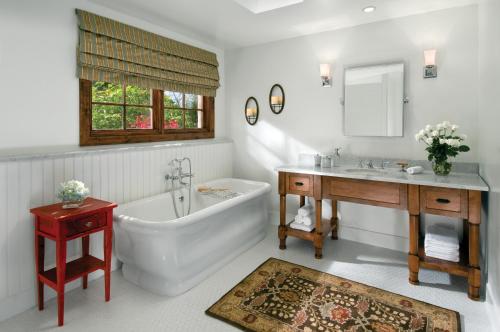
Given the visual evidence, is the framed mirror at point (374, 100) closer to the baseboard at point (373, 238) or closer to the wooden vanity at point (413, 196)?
the wooden vanity at point (413, 196)

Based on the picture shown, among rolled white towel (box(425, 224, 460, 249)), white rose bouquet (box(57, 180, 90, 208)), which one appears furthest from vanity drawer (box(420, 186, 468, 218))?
white rose bouquet (box(57, 180, 90, 208))

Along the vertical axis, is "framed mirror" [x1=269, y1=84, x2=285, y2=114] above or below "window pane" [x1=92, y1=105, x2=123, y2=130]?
above

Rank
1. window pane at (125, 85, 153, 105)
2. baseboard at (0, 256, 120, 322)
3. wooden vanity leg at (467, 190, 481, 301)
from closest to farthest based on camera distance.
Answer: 1. baseboard at (0, 256, 120, 322)
2. wooden vanity leg at (467, 190, 481, 301)
3. window pane at (125, 85, 153, 105)

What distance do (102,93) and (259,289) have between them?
224 centimetres

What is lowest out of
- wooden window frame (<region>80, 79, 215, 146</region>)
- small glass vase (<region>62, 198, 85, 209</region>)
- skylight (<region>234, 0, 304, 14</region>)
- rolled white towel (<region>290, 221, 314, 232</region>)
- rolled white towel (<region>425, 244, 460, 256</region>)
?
rolled white towel (<region>425, 244, 460, 256</region>)

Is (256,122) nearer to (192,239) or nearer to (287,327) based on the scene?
(192,239)

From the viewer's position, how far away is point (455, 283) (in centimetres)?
251

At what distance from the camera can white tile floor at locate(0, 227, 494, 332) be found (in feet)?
6.63

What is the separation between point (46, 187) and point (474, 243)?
3.16 m

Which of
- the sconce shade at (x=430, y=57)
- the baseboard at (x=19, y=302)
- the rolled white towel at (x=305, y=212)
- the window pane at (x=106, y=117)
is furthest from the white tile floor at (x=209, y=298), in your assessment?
the sconce shade at (x=430, y=57)

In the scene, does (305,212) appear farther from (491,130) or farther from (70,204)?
(70,204)

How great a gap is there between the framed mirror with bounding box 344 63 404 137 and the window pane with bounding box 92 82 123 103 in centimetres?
232

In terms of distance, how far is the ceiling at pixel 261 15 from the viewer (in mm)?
2688

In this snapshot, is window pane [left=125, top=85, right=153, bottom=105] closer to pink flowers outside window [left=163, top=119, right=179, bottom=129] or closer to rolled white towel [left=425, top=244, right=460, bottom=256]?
pink flowers outside window [left=163, top=119, right=179, bottom=129]
